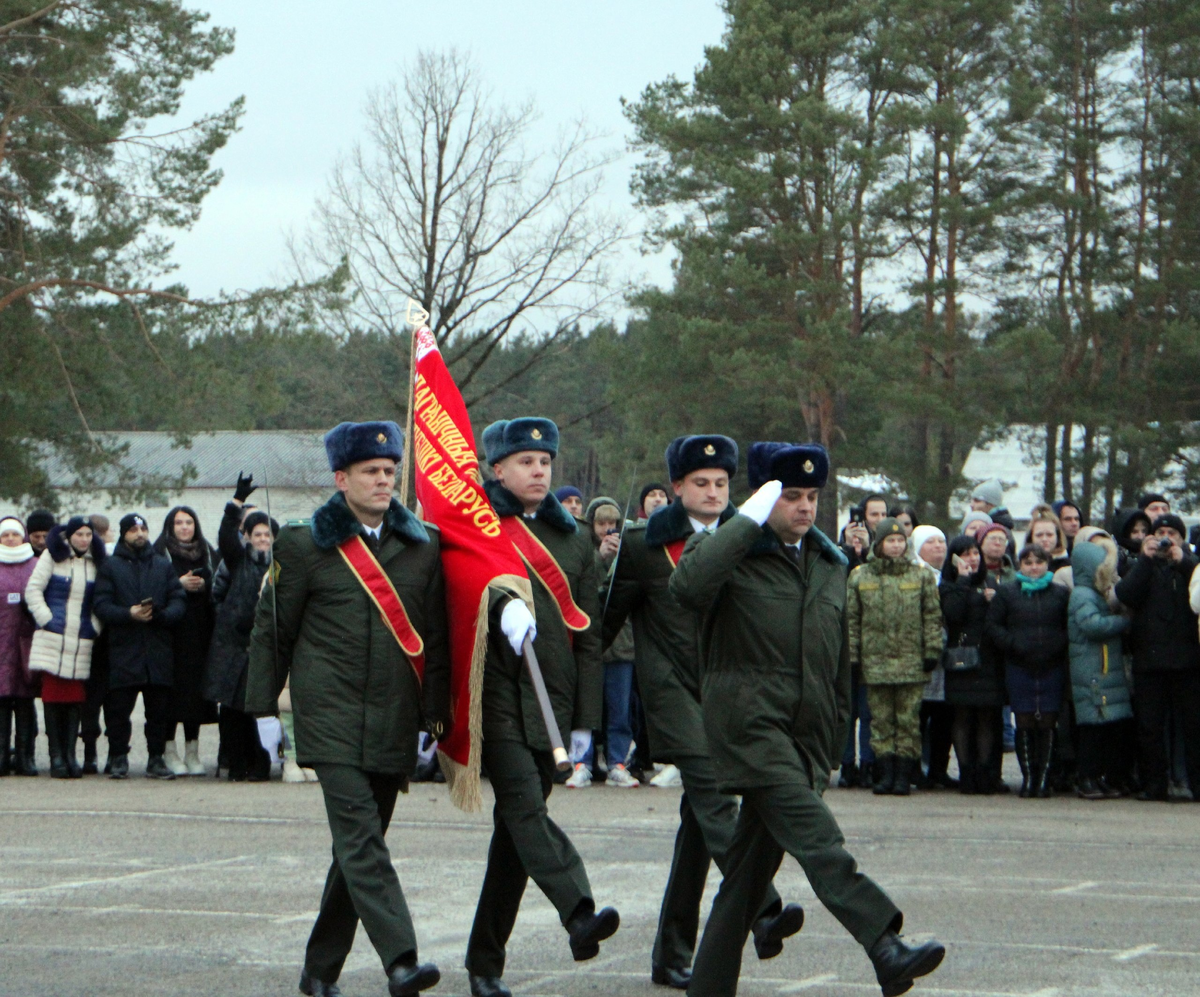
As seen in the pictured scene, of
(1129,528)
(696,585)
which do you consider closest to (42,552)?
(1129,528)

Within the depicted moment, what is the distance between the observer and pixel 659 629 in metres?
6.50

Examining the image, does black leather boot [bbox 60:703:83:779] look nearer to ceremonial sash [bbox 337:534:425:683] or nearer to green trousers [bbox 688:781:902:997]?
ceremonial sash [bbox 337:534:425:683]

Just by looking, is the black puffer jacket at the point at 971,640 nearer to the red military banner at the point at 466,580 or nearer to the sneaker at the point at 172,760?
the sneaker at the point at 172,760

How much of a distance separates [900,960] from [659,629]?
1859mm

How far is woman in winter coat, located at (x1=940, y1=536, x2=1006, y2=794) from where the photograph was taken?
12406 mm

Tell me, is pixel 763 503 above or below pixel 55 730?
above

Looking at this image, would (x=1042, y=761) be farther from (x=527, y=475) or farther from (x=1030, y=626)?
(x=527, y=475)

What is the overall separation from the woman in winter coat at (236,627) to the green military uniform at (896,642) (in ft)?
14.6

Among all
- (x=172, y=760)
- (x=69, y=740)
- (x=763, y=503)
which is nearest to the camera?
(x=763, y=503)

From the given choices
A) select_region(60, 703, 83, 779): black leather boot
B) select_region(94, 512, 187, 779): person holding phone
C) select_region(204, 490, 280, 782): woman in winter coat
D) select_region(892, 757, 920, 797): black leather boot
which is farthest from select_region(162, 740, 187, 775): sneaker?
select_region(892, 757, 920, 797): black leather boot

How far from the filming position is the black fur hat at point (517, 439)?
249 inches

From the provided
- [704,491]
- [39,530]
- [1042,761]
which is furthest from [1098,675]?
[39,530]

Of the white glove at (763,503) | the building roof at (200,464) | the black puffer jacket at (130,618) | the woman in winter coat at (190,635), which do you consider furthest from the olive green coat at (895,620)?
the white glove at (763,503)

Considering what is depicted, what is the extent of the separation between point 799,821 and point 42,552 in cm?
1005
